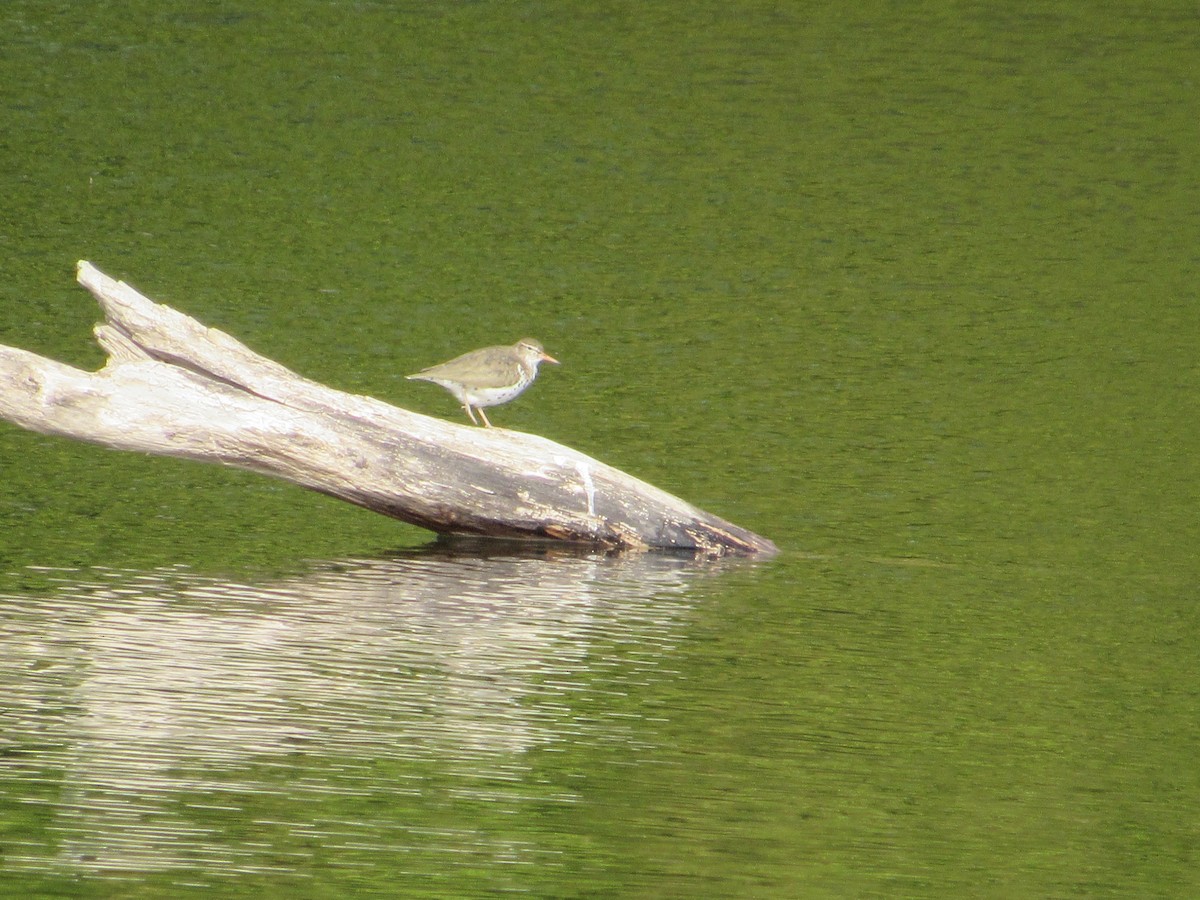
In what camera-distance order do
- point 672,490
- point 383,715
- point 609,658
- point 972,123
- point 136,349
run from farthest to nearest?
point 972,123 → point 672,490 → point 136,349 → point 609,658 → point 383,715

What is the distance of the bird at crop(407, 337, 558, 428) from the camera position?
10.3m

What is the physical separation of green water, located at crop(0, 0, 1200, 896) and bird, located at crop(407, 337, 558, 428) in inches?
33.5

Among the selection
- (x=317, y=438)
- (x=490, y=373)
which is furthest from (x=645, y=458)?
(x=317, y=438)

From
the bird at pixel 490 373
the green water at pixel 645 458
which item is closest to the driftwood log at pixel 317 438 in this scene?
the green water at pixel 645 458

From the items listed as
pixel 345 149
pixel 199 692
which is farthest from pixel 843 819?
pixel 345 149

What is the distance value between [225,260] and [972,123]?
27.1ft

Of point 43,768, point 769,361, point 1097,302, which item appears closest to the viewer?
point 43,768

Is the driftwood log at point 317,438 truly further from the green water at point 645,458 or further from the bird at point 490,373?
the bird at point 490,373

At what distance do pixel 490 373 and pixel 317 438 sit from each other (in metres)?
1.54

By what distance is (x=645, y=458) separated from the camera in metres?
11.9

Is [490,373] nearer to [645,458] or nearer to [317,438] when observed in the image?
[317,438]

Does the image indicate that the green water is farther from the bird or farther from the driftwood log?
the bird

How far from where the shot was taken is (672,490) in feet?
36.8

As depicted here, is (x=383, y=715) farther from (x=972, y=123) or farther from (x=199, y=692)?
(x=972, y=123)
